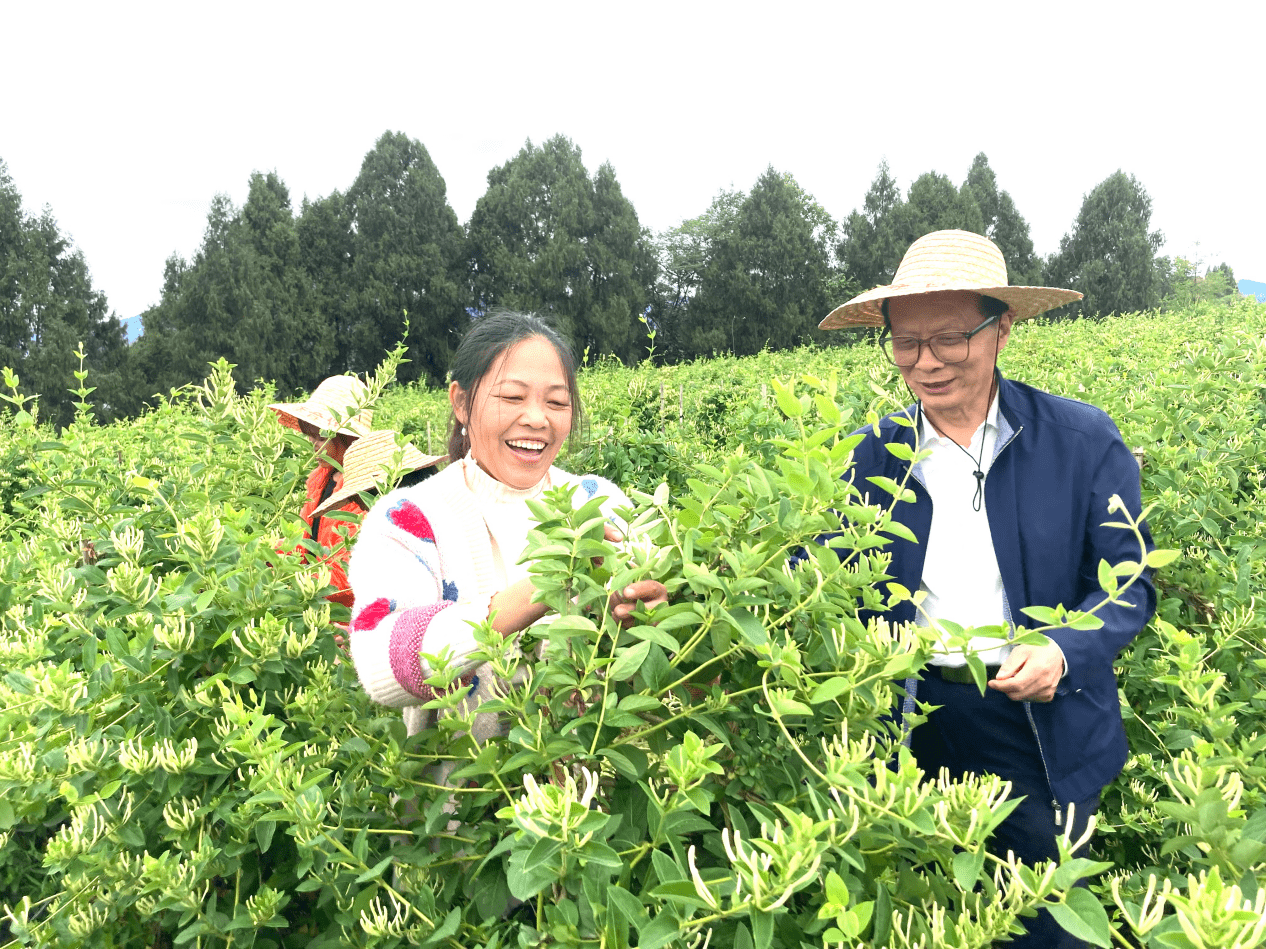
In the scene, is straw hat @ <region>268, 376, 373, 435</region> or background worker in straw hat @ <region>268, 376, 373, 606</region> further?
straw hat @ <region>268, 376, 373, 435</region>

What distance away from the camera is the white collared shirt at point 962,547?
237 cm

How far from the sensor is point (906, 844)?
3.51 ft

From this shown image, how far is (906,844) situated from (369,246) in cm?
3610

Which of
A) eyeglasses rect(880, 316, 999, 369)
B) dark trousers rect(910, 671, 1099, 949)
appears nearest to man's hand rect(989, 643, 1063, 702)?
dark trousers rect(910, 671, 1099, 949)

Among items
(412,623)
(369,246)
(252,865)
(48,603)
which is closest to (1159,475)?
(412,623)

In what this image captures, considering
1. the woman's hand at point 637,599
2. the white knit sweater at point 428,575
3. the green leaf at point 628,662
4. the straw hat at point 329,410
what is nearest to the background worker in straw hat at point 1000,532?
the white knit sweater at point 428,575

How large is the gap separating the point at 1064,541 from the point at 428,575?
168 centimetres

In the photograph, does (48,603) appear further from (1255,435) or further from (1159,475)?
(1255,435)

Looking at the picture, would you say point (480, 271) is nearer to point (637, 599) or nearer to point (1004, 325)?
point (1004, 325)

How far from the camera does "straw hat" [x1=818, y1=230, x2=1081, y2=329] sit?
242cm

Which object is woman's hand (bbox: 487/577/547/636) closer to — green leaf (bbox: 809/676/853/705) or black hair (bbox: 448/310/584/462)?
green leaf (bbox: 809/676/853/705)

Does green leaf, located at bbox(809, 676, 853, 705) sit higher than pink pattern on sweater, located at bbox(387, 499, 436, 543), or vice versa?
pink pattern on sweater, located at bbox(387, 499, 436, 543)

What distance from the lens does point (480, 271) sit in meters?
36.7

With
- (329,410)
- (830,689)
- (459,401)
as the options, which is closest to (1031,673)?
(830,689)
